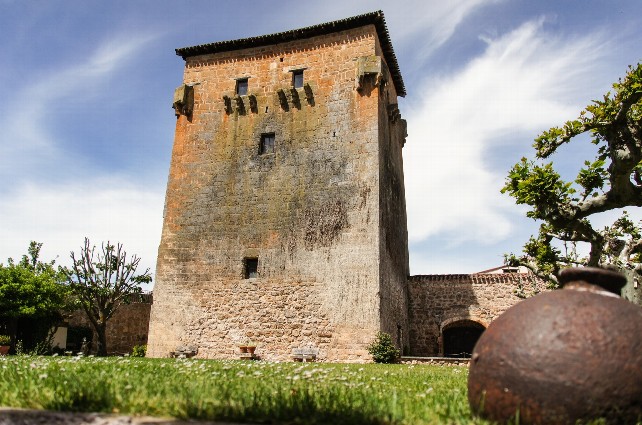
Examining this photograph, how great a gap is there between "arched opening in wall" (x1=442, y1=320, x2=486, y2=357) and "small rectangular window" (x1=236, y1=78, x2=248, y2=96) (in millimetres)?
12345

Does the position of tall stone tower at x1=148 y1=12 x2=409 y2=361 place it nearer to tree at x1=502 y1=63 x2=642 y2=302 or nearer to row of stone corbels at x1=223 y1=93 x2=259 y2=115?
row of stone corbels at x1=223 y1=93 x2=259 y2=115

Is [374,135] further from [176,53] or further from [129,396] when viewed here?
[129,396]

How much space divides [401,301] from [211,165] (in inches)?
342

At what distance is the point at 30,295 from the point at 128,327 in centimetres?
464

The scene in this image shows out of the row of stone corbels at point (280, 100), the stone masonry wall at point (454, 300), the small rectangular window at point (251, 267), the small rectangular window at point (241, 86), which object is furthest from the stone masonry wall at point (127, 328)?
the stone masonry wall at point (454, 300)

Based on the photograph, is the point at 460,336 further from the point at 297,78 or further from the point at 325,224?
the point at 297,78

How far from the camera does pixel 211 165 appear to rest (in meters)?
18.0

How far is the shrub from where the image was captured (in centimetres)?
1386

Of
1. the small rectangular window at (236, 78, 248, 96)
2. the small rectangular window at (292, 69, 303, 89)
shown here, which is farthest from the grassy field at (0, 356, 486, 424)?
the small rectangular window at (236, 78, 248, 96)

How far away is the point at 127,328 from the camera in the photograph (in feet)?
80.6

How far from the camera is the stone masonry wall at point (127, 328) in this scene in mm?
24125

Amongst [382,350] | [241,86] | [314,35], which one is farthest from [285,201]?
[314,35]

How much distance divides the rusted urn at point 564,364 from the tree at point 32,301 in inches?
946

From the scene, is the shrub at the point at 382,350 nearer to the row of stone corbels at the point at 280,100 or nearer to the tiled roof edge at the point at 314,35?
the row of stone corbels at the point at 280,100
